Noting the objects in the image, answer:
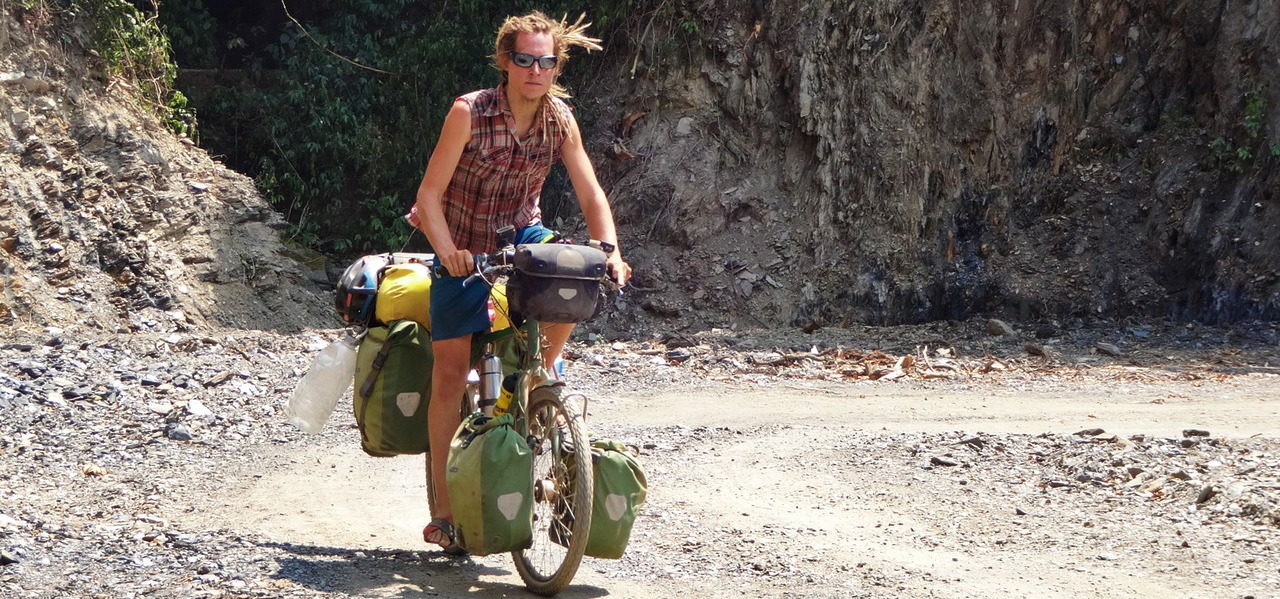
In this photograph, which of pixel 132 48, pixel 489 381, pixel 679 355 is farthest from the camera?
pixel 132 48

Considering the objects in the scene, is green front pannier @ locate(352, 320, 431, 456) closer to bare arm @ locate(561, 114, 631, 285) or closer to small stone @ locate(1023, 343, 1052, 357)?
bare arm @ locate(561, 114, 631, 285)

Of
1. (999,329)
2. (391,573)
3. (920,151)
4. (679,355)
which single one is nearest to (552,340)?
(391,573)

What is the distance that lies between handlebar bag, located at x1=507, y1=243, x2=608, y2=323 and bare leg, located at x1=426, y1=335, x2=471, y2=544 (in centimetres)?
51

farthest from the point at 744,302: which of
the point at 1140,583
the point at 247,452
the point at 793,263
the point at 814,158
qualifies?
the point at 1140,583

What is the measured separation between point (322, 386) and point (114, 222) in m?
8.66

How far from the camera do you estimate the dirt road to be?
14.8ft

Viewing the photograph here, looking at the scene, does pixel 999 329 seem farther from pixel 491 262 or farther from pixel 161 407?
pixel 491 262

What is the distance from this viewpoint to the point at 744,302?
14.2m

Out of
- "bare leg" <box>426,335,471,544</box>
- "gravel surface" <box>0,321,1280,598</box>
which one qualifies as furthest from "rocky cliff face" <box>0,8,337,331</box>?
"bare leg" <box>426,335,471,544</box>

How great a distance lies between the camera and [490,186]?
4.46 metres

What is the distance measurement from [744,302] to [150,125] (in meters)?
6.55

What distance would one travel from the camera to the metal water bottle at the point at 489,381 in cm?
439

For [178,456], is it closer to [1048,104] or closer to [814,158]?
[814,158]

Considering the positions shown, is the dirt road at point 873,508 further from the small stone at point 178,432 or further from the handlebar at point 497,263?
the handlebar at point 497,263
